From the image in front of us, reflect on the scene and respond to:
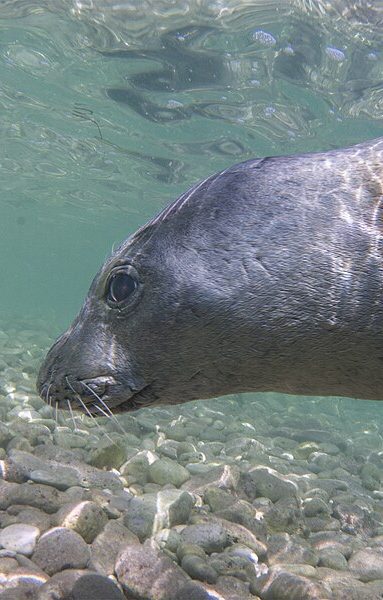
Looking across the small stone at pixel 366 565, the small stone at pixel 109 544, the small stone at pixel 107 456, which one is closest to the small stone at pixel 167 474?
the small stone at pixel 107 456

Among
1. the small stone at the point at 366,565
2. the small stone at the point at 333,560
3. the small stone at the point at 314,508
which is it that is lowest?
the small stone at the point at 314,508

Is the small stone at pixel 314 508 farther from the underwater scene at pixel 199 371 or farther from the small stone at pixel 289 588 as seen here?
the small stone at pixel 289 588

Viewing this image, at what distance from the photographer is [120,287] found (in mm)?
2979

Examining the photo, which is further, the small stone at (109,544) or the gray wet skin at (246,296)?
the small stone at (109,544)

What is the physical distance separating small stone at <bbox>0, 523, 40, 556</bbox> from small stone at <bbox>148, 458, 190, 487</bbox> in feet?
6.99

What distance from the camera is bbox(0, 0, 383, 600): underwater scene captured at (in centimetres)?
273

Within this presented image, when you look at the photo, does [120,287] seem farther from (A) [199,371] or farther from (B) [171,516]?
(B) [171,516]

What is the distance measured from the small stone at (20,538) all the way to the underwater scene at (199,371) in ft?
0.06

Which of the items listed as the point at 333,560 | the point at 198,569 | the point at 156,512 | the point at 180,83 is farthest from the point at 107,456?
the point at 180,83

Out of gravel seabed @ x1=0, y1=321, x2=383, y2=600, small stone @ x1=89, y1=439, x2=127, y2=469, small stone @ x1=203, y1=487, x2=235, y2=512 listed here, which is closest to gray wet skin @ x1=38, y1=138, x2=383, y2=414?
gravel seabed @ x1=0, y1=321, x2=383, y2=600

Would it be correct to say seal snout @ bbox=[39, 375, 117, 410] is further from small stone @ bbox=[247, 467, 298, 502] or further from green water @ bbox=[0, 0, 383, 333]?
green water @ bbox=[0, 0, 383, 333]

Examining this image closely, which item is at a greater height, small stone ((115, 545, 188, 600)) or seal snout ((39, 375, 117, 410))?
seal snout ((39, 375, 117, 410))

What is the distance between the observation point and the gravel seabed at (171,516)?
356cm

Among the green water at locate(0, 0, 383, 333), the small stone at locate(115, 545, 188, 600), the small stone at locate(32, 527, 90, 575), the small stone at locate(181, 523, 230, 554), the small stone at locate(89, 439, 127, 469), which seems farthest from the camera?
the green water at locate(0, 0, 383, 333)
